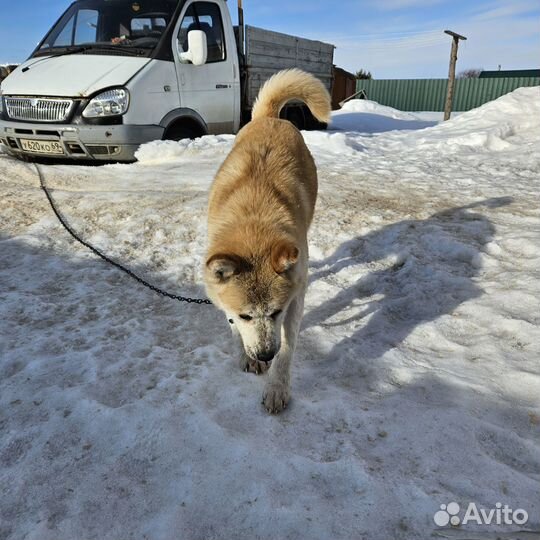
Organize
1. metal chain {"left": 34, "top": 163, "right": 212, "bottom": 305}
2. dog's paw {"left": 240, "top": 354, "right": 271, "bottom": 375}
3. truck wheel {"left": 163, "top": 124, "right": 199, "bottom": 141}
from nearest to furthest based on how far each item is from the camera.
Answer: dog's paw {"left": 240, "top": 354, "right": 271, "bottom": 375} < metal chain {"left": 34, "top": 163, "right": 212, "bottom": 305} < truck wheel {"left": 163, "top": 124, "right": 199, "bottom": 141}

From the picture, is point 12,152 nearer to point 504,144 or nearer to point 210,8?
point 210,8

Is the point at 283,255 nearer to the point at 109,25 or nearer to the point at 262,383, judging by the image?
the point at 262,383

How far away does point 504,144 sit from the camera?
840cm

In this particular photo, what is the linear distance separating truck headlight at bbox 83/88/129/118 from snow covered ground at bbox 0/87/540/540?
132cm

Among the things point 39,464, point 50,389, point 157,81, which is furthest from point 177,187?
point 39,464

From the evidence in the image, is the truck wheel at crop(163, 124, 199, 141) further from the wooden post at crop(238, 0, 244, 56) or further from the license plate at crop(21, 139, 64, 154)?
the wooden post at crop(238, 0, 244, 56)

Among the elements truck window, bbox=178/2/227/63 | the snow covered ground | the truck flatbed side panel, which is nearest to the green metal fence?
the truck flatbed side panel

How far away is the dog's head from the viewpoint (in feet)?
7.56

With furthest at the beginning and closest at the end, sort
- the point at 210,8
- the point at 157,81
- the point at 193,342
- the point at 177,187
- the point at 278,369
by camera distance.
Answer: the point at 210,8 → the point at 157,81 → the point at 177,187 → the point at 193,342 → the point at 278,369

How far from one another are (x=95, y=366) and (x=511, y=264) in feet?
11.9

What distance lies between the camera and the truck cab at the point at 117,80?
5.76 m

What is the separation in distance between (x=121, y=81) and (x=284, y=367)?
5164 millimetres

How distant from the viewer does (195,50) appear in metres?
6.40

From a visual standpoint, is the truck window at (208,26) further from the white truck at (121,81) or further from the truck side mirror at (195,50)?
the truck side mirror at (195,50)
